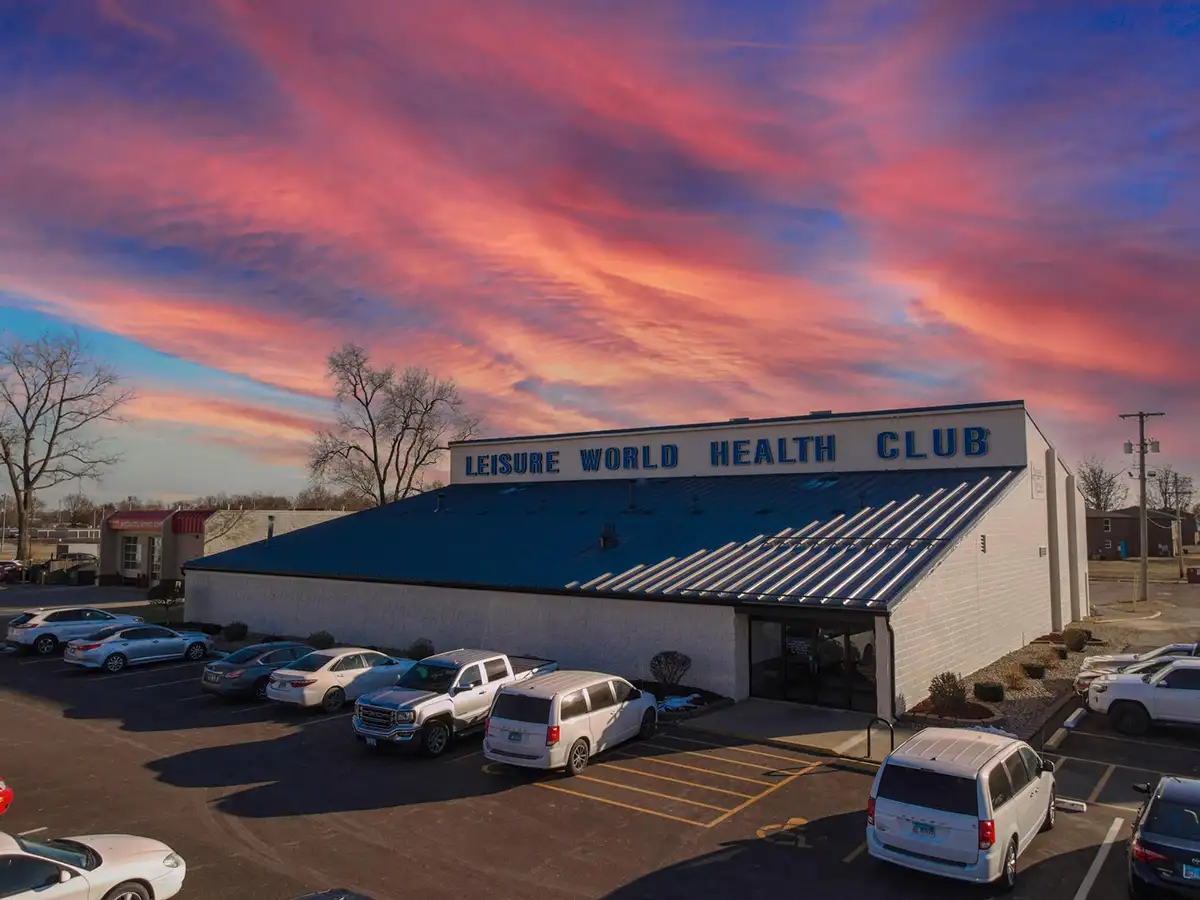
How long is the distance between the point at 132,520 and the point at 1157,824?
60173 mm

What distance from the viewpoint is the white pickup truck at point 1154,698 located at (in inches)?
722

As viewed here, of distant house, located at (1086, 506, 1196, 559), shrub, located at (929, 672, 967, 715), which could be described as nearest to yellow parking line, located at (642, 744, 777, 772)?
shrub, located at (929, 672, 967, 715)

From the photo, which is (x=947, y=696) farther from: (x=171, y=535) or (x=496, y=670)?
(x=171, y=535)

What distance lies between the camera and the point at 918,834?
10.8m

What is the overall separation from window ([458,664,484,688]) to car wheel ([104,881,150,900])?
8.83m

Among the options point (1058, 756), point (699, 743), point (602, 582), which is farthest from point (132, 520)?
point (1058, 756)

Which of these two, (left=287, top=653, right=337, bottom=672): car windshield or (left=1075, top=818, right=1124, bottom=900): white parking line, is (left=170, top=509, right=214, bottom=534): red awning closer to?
(left=287, top=653, right=337, bottom=672): car windshield

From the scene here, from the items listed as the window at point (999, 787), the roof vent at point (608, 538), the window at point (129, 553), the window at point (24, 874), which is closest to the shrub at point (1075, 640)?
the roof vent at point (608, 538)

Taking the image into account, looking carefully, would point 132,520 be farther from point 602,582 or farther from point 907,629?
point 907,629

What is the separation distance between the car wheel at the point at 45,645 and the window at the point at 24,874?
26147mm

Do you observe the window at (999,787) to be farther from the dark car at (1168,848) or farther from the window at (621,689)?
the window at (621,689)

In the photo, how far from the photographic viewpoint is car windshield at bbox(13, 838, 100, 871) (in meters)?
9.31

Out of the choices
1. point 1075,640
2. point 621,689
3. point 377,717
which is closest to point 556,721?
point 621,689

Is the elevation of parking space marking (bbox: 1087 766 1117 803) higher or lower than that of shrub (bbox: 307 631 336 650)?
lower
